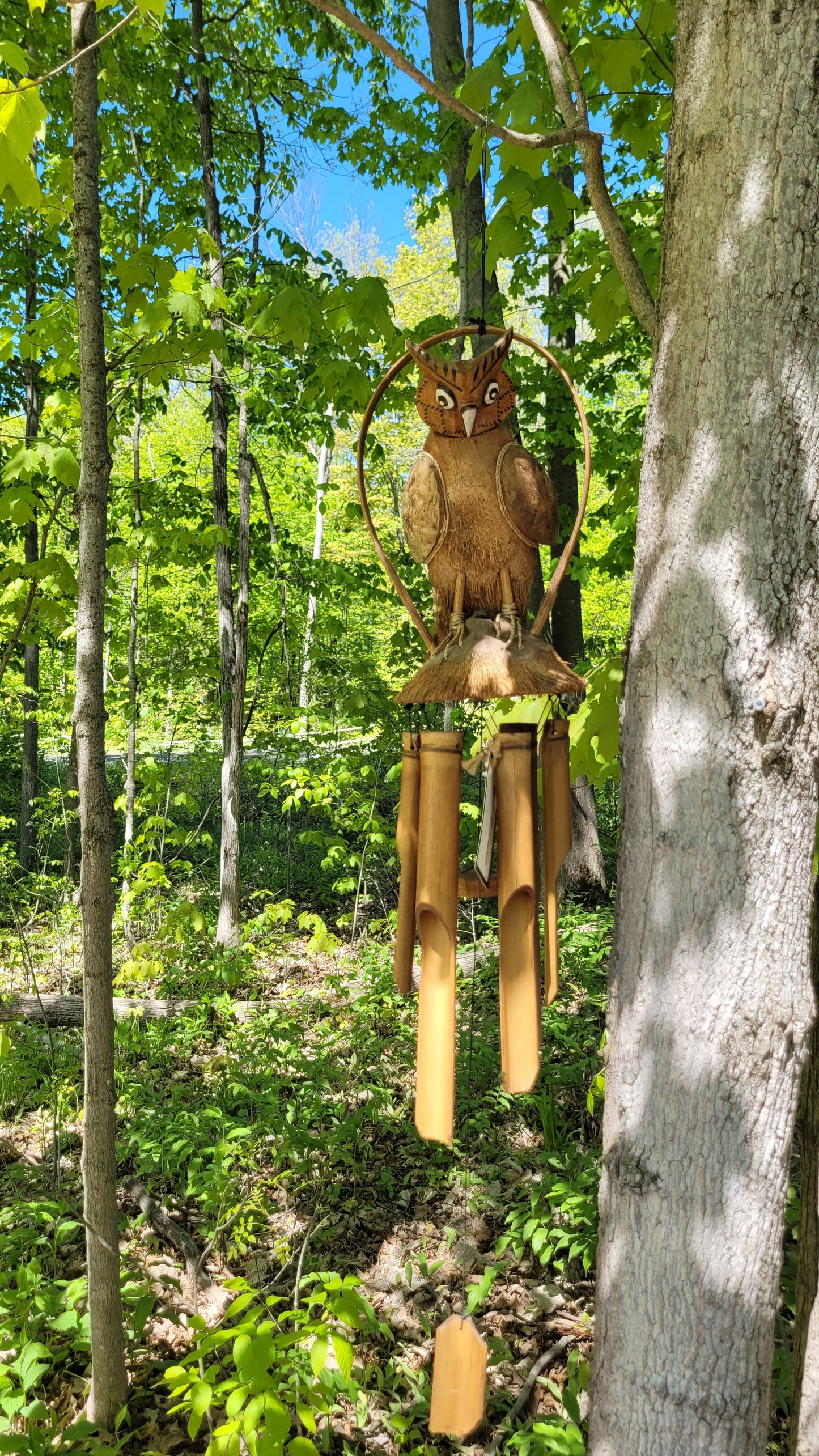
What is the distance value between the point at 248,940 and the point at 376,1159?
2.54 metres

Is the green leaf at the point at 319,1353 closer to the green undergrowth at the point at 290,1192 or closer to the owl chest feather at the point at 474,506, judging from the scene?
the green undergrowth at the point at 290,1192

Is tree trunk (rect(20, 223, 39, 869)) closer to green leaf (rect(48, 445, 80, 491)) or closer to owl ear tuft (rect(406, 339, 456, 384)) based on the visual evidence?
green leaf (rect(48, 445, 80, 491))

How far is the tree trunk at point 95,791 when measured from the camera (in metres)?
2.13

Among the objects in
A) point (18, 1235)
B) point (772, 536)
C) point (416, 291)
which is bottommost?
point (18, 1235)

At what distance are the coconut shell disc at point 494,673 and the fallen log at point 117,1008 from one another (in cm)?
393

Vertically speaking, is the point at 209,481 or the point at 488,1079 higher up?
the point at 209,481

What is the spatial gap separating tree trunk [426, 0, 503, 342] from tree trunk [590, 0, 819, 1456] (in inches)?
24.9

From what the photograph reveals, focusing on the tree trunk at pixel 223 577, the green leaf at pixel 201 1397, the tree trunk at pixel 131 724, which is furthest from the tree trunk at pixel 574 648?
the green leaf at pixel 201 1397

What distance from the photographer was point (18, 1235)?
8.28 ft

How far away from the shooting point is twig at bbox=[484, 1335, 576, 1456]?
2262 mm

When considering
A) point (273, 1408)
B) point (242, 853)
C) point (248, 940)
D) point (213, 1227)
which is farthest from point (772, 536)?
point (242, 853)

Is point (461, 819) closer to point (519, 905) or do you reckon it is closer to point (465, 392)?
point (519, 905)

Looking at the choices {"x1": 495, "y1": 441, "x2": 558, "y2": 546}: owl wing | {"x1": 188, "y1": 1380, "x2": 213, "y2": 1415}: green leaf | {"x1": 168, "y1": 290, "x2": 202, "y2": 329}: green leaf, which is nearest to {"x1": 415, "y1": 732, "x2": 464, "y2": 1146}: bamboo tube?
{"x1": 495, "y1": 441, "x2": 558, "y2": 546}: owl wing

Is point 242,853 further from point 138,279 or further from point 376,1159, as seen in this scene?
point 138,279
